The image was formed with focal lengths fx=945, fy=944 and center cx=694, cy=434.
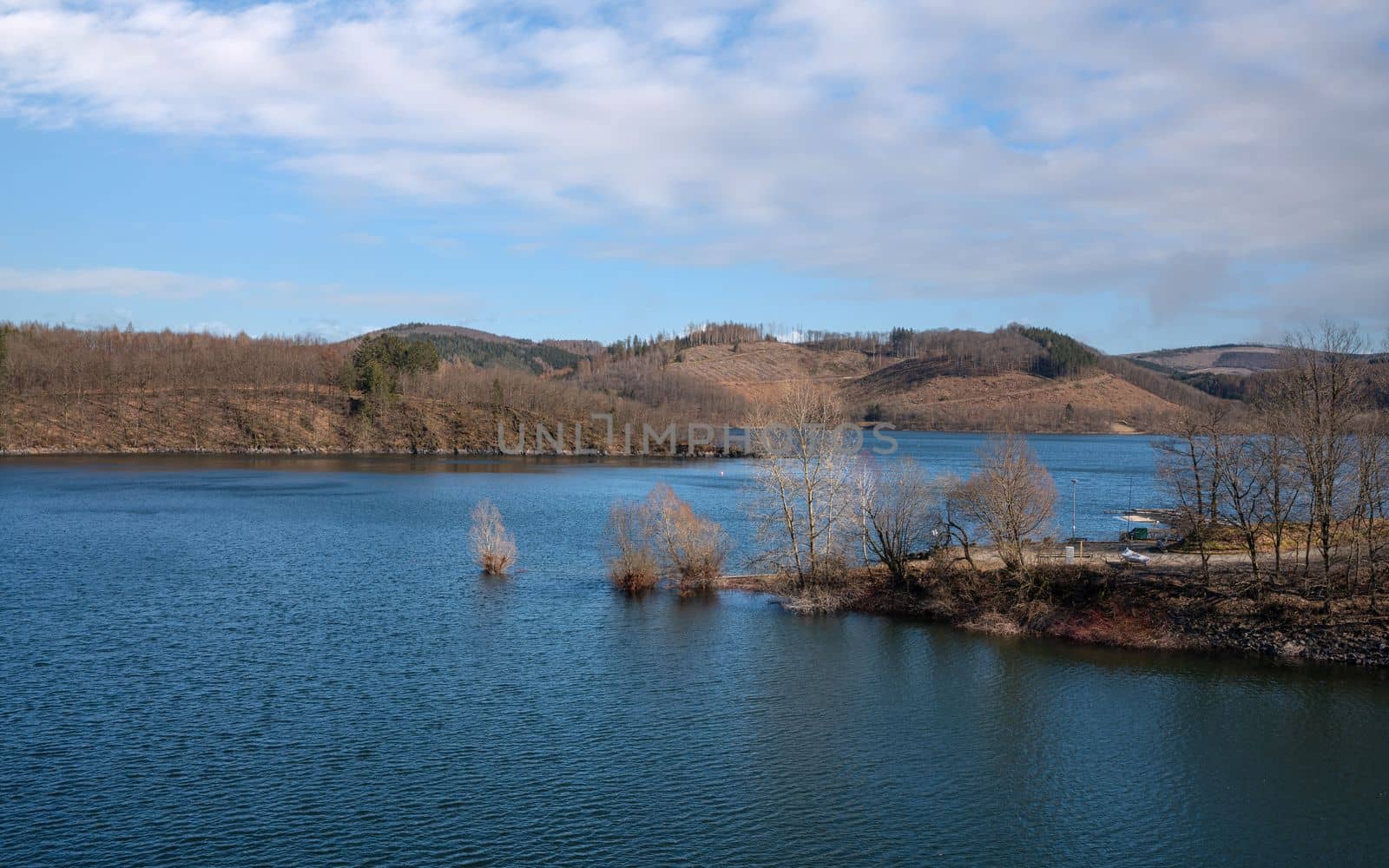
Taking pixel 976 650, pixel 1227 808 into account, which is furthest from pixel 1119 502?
pixel 1227 808

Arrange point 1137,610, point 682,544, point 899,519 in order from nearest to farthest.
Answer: point 1137,610 < point 899,519 < point 682,544

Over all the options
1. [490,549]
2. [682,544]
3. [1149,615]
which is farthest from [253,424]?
[1149,615]

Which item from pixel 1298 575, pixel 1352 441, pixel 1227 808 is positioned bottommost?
pixel 1227 808

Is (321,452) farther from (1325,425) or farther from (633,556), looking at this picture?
(1325,425)

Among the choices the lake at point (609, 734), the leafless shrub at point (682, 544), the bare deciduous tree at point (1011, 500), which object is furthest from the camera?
the leafless shrub at point (682, 544)

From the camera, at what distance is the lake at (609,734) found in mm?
20578

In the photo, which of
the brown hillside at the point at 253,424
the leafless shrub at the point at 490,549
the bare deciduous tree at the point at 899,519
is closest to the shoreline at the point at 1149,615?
the bare deciduous tree at the point at 899,519

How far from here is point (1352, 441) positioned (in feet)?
138

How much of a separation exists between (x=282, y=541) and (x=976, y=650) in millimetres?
40962

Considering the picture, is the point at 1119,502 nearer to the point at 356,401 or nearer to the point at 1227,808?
the point at 1227,808

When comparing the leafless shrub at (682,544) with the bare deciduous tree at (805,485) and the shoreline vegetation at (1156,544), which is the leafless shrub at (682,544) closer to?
the shoreline vegetation at (1156,544)

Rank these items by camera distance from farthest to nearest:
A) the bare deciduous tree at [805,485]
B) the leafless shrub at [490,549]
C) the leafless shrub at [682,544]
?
the leafless shrub at [490,549], the leafless shrub at [682,544], the bare deciduous tree at [805,485]

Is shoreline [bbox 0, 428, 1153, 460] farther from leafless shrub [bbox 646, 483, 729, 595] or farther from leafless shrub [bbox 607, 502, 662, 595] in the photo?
leafless shrub [bbox 607, 502, 662, 595]

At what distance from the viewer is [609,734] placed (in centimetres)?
2633
